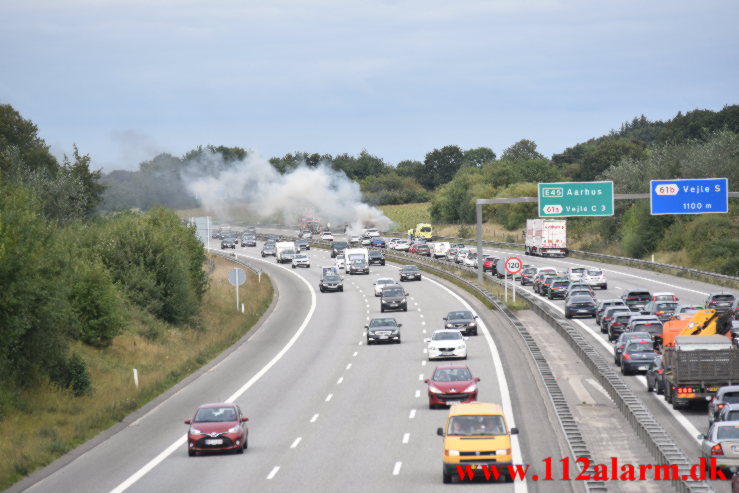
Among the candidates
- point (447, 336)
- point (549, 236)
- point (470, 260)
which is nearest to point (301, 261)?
point (470, 260)

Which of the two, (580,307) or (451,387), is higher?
(580,307)

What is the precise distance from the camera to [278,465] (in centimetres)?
2873

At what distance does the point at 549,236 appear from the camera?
354 feet

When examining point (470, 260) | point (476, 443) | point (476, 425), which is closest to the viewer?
point (476, 443)

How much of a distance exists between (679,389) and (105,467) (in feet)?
55.9

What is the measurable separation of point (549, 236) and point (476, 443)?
83.6 meters

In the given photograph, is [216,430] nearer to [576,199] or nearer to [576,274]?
[576,199]

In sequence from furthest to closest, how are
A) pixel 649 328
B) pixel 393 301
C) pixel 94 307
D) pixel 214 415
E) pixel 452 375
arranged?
pixel 393 301, pixel 94 307, pixel 649 328, pixel 452 375, pixel 214 415

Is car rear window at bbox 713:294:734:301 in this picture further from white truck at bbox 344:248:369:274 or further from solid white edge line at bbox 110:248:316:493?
white truck at bbox 344:248:369:274

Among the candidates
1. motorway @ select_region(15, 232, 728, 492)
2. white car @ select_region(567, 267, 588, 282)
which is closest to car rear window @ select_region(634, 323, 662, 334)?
motorway @ select_region(15, 232, 728, 492)

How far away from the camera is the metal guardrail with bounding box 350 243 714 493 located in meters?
23.8

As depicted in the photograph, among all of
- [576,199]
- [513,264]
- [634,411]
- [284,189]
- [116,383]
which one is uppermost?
[284,189]

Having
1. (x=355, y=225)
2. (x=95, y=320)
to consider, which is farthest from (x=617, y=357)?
(x=355, y=225)

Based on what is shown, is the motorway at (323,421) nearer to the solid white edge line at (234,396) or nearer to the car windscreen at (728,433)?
the solid white edge line at (234,396)
